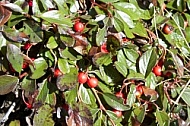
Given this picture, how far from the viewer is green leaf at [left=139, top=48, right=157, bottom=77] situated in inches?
67.0

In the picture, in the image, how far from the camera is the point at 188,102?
5.77 feet

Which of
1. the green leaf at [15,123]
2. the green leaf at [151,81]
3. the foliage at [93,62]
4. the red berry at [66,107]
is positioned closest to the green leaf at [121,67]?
the foliage at [93,62]

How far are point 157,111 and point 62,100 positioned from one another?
13.7 inches

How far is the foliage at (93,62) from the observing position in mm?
1559

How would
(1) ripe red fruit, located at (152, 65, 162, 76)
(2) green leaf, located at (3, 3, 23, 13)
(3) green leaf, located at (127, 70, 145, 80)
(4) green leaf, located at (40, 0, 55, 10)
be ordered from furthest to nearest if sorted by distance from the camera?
(1) ripe red fruit, located at (152, 65, 162, 76)
(3) green leaf, located at (127, 70, 145, 80)
(4) green leaf, located at (40, 0, 55, 10)
(2) green leaf, located at (3, 3, 23, 13)

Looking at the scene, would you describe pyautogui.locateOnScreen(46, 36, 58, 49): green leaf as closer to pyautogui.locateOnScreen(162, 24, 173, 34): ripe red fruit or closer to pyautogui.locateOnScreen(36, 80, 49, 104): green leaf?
pyautogui.locateOnScreen(36, 80, 49, 104): green leaf

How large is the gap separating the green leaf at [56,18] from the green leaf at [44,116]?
296 mm

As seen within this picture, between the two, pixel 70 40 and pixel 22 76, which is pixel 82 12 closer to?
pixel 70 40

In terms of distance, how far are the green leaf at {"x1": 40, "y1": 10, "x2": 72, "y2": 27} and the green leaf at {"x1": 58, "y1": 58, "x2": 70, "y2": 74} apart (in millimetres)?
126

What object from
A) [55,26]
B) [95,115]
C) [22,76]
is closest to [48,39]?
[55,26]

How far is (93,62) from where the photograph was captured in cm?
160

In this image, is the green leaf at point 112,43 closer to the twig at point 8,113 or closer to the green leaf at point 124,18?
the green leaf at point 124,18

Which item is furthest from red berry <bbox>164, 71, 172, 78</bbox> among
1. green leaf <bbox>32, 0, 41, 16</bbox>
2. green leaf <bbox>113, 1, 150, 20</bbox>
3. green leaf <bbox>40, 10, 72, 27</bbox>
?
green leaf <bbox>32, 0, 41, 16</bbox>

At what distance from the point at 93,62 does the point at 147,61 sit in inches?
8.9
